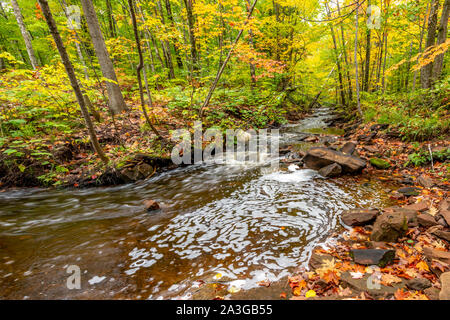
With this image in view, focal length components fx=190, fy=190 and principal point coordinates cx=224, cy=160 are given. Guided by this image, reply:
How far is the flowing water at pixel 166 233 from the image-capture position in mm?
2506

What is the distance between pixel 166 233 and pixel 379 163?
5926 millimetres

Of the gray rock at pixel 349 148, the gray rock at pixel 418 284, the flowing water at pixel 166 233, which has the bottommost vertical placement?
the flowing water at pixel 166 233

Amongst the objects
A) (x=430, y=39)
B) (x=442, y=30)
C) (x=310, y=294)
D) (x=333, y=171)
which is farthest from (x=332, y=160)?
(x=430, y=39)

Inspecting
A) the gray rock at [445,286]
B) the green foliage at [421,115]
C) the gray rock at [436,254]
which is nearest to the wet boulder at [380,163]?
the green foliage at [421,115]

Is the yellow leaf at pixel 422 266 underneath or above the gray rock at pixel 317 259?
above

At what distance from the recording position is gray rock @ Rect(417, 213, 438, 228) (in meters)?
2.81

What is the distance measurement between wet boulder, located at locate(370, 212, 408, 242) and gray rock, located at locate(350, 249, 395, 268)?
1.48 feet

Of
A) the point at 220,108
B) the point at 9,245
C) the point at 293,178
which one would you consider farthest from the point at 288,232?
the point at 220,108

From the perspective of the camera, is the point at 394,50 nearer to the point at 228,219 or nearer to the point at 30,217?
the point at 228,219

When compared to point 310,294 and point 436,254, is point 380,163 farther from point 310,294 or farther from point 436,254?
point 310,294

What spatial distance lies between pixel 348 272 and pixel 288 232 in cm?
111

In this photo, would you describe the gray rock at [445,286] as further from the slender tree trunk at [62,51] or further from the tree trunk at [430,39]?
the tree trunk at [430,39]

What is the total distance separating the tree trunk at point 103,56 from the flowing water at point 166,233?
4.49 m

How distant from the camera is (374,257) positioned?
2428 mm
